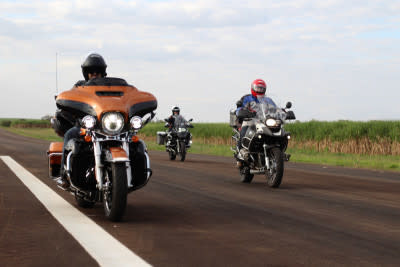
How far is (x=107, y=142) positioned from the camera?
7195mm

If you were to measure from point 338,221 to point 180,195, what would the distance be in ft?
11.5

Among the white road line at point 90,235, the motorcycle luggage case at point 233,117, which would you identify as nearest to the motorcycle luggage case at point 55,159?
the white road line at point 90,235

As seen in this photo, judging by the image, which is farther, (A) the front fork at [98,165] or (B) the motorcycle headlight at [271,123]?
(B) the motorcycle headlight at [271,123]

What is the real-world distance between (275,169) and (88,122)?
5815mm

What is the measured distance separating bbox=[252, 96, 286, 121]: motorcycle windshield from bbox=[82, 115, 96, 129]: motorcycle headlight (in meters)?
6.03

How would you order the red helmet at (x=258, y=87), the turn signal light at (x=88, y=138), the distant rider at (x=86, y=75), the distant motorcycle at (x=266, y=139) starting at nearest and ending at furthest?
the turn signal light at (x=88, y=138)
the distant rider at (x=86, y=75)
the distant motorcycle at (x=266, y=139)
the red helmet at (x=258, y=87)

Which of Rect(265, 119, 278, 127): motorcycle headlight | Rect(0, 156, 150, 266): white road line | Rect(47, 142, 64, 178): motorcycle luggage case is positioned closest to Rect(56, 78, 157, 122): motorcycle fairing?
Rect(47, 142, 64, 178): motorcycle luggage case

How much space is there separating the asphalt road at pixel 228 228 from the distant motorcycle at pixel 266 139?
1.80 feet

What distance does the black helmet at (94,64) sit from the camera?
8148mm

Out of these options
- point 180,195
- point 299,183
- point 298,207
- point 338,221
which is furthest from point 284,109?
point 338,221

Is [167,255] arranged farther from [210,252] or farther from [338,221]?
[338,221]

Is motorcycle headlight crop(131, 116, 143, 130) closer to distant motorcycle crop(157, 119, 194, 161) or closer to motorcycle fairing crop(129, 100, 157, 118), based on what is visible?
motorcycle fairing crop(129, 100, 157, 118)

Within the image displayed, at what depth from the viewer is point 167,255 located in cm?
533

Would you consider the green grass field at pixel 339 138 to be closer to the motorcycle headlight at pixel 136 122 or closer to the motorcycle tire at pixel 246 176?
the motorcycle tire at pixel 246 176
